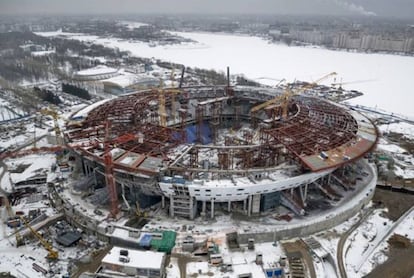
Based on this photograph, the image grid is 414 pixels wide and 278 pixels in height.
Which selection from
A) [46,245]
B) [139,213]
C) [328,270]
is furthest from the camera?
[139,213]

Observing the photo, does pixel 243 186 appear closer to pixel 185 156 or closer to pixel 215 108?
pixel 185 156

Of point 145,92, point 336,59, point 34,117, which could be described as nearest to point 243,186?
point 145,92

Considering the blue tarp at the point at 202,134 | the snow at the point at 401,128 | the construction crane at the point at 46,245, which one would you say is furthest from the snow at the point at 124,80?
the snow at the point at 401,128

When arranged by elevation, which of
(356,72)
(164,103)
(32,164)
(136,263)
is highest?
(164,103)

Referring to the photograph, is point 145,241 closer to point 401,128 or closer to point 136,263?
point 136,263

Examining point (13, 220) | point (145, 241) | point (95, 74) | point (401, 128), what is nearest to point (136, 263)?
point (145, 241)

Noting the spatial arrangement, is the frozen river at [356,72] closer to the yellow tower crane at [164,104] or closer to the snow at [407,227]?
the snow at [407,227]
